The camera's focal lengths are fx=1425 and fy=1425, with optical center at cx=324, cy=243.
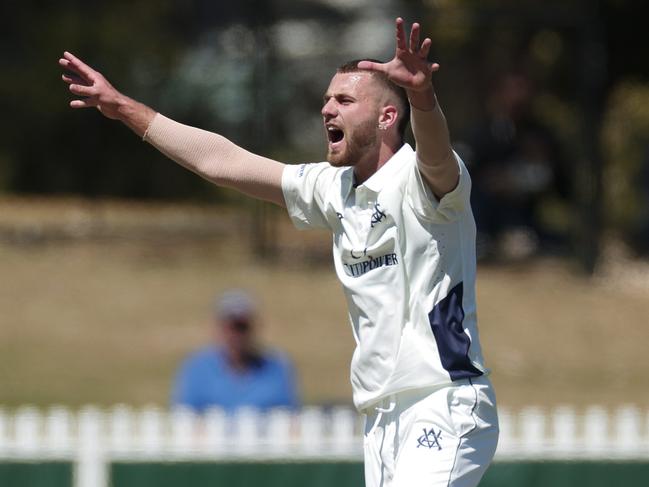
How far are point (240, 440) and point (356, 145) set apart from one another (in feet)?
11.7

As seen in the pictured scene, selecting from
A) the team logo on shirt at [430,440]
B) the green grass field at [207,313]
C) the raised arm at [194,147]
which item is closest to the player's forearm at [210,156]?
the raised arm at [194,147]

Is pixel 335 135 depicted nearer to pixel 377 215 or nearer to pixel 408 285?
pixel 377 215

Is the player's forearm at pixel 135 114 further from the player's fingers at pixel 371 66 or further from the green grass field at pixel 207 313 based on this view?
the green grass field at pixel 207 313

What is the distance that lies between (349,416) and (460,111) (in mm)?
6731

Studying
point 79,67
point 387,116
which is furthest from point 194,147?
point 387,116

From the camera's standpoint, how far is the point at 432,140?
161 inches

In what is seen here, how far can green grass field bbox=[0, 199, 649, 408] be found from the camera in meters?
11.1

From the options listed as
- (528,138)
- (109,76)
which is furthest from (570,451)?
(109,76)

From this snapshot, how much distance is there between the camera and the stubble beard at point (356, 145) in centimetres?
442

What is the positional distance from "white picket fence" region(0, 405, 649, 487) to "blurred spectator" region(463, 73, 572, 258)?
209 inches

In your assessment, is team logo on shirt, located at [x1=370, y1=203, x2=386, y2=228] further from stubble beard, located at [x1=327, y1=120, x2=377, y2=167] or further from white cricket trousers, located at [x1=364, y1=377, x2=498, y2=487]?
white cricket trousers, located at [x1=364, y1=377, x2=498, y2=487]

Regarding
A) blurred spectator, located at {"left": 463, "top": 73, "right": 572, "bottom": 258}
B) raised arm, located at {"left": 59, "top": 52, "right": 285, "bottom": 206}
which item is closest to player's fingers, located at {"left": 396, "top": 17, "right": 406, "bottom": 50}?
raised arm, located at {"left": 59, "top": 52, "right": 285, "bottom": 206}

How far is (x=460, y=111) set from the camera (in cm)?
1395

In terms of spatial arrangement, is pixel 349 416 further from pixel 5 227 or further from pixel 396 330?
pixel 5 227
